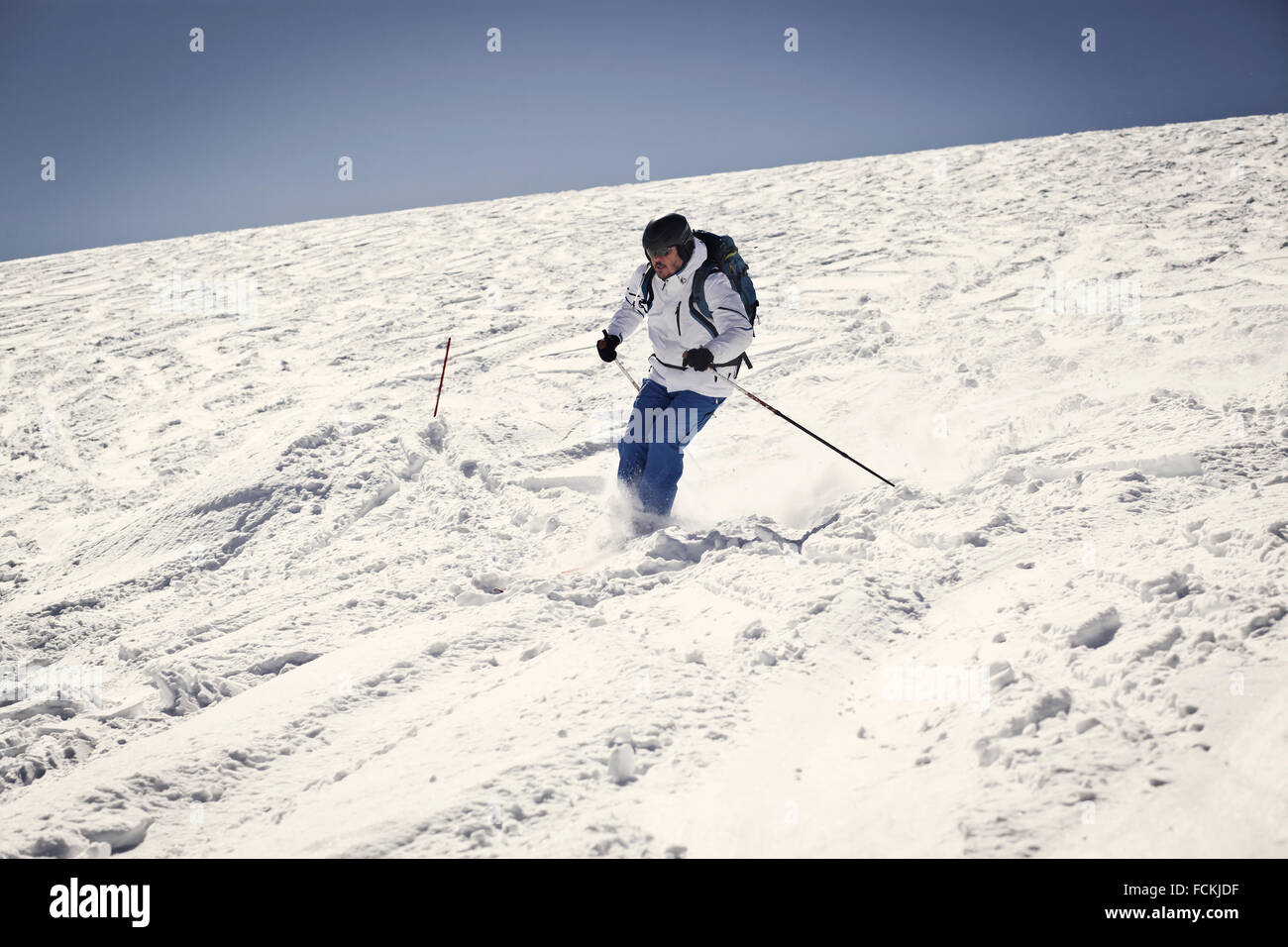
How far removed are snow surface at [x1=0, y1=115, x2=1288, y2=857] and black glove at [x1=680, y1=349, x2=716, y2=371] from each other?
97cm

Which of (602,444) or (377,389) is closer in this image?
(602,444)

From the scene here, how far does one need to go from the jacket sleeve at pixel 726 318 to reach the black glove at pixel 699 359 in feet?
0.27

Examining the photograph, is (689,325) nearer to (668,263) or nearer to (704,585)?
(668,263)

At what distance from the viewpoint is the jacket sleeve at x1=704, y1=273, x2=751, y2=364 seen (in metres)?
4.19

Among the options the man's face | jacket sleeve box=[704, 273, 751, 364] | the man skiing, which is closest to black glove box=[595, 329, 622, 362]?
the man skiing

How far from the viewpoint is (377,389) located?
307 inches

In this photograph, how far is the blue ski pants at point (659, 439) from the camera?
4574 millimetres

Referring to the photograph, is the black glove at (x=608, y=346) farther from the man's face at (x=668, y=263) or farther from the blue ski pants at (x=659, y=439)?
the man's face at (x=668, y=263)

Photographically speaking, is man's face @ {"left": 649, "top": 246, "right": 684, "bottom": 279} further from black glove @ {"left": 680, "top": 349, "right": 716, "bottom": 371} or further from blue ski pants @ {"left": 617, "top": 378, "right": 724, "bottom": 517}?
blue ski pants @ {"left": 617, "top": 378, "right": 724, "bottom": 517}

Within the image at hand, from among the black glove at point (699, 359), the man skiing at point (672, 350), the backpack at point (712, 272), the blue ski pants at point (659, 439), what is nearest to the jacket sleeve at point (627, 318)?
the man skiing at point (672, 350)

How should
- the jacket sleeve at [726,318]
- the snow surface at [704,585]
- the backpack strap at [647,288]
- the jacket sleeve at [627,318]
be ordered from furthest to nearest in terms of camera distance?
the jacket sleeve at [627,318], the backpack strap at [647,288], the jacket sleeve at [726,318], the snow surface at [704,585]
